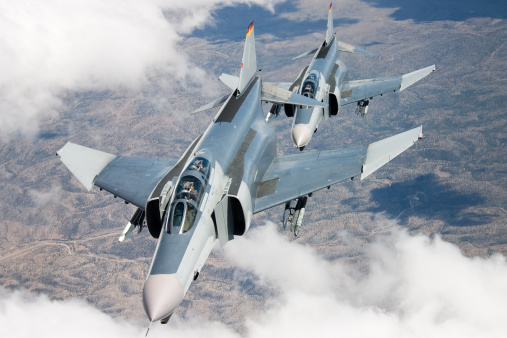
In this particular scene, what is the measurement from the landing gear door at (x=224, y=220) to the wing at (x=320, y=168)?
2334mm

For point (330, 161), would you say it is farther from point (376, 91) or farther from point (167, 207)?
point (376, 91)

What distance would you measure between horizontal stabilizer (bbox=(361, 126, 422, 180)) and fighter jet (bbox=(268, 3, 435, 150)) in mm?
5917

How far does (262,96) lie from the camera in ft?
102

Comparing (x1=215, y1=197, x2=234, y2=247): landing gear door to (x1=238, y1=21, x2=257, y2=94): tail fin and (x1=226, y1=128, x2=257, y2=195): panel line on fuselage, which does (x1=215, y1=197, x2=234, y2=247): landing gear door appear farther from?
(x1=238, y1=21, x2=257, y2=94): tail fin

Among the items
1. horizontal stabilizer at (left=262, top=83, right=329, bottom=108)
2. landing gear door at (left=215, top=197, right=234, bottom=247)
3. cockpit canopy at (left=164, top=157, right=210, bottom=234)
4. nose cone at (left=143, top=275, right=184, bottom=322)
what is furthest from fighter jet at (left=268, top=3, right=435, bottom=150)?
nose cone at (left=143, top=275, right=184, bottom=322)

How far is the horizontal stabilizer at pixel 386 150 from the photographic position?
2480 centimetres

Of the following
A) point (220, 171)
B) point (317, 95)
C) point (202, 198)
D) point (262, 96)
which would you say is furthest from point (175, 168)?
point (317, 95)

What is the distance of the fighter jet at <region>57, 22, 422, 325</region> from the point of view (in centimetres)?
1720

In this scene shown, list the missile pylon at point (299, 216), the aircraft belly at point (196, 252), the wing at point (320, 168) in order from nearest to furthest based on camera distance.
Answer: the aircraft belly at point (196, 252)
the missile pylon at point (299, 216)
the wing at point (320, 168)

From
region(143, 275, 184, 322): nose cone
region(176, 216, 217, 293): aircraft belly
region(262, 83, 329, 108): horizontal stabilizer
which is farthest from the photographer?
region(262, 83, 329, 108): horizontal stabilizer

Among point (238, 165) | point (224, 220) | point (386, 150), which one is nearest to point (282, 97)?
point (386, 150)

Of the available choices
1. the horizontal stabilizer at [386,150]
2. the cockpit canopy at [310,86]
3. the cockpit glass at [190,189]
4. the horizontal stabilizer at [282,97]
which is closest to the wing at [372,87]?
the cockpit canopy at [310,86]

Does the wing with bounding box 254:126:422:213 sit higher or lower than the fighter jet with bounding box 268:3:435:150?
higher

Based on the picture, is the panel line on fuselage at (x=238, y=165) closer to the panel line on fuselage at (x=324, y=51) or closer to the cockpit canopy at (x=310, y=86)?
the cockpit canopy at (x=310, y=86)
